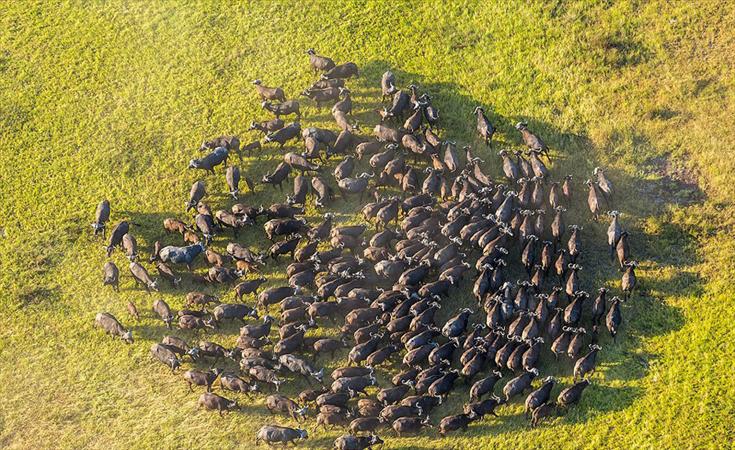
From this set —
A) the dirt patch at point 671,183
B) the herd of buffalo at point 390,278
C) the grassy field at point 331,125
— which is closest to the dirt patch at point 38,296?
the grassy field at point 331,125

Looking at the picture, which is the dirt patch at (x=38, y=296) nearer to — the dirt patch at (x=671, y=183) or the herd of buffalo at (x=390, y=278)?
the herd of buffalo at (x=390, y=278)

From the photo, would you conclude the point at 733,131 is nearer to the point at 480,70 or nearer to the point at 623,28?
the point at 623,28

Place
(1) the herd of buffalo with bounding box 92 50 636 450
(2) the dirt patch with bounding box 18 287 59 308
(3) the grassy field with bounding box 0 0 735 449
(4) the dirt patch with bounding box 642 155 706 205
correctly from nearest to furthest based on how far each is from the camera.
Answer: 1. (1) the herd of buffalo with bounding box 92 50 636 450
2. (3) the grassy field with bounding box 0 0 735 449
3. (4) the dirt patch with bounding box 642 155 706 205
4. (2) the dirt patch with bounding box 18 287 59 308

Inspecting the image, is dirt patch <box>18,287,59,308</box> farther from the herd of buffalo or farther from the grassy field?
the herd of buffalo

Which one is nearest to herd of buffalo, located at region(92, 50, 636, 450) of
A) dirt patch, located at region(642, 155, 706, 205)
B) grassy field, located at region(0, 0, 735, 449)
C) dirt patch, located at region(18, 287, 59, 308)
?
grassy field, located at region(0, 0, 735, 449)

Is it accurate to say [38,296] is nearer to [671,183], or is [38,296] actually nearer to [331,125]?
[331,125]
